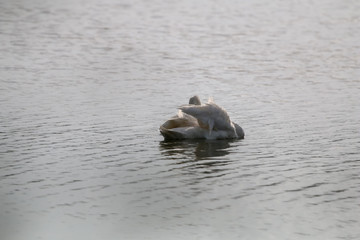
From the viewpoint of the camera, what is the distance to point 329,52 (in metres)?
27.3

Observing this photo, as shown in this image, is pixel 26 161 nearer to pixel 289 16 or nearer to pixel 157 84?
pixel 157 84

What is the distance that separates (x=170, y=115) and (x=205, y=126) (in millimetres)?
1882

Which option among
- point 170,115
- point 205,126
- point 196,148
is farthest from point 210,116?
point 170,115

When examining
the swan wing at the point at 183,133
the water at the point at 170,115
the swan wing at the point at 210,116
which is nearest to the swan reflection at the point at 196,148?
the water at the point at 170,115

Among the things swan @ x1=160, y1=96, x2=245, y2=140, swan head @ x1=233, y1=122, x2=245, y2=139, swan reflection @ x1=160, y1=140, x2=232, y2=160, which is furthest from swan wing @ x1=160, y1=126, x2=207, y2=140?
swan head @ x1=233, y1=122, x2=245, y2=139

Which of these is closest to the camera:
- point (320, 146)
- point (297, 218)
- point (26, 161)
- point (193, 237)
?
point (193, 237)

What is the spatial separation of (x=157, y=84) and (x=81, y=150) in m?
6.48

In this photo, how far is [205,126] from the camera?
18219 millimetres

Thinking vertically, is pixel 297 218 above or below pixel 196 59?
below

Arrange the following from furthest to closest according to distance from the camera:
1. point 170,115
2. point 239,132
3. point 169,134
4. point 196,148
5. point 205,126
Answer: point 170,115, point 205,126, point 239,132, point 169,134, point 196,148

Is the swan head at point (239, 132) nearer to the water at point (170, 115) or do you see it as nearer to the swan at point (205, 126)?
the swan at point (205, 126)

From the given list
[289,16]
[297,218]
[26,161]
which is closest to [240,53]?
[289,16]

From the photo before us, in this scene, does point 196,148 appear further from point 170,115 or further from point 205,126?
Answer: point 170,115

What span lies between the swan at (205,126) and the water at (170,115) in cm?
23
